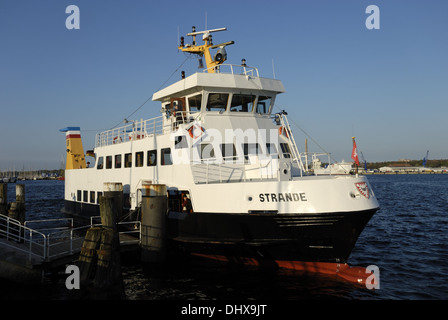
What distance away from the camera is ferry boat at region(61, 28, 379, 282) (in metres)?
10.5

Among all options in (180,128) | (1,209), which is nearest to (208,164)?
(180,128)

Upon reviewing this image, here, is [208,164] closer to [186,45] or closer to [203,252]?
[203,252]

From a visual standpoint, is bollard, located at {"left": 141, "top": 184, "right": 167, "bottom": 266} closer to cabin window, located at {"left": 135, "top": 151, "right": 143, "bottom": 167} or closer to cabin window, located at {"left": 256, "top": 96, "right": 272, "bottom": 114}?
cabin window, located at {"left": 135, "top": 151, "right": 143, "bottom": 167}

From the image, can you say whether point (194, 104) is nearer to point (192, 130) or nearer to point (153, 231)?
point (192, 130)

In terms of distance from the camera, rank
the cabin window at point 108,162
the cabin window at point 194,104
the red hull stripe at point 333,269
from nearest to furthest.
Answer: the red hull stripe at point 333,269
the cabin window at point 194,104
the cabin window at point 108,162

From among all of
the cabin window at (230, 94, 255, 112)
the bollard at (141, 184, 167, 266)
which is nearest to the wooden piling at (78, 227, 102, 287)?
the bollard at (141, 184, 167, 266)

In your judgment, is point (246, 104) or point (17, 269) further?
point (246, 104)

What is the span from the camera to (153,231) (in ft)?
40.4

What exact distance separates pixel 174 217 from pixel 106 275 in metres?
3.99

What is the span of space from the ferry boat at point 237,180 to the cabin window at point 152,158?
0.04 metres

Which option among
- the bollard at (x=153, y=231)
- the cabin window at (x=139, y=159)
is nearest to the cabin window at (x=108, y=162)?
the cabin window at (x=139, y=159)

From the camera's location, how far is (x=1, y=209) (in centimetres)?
1744

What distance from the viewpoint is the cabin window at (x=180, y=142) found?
1312cm

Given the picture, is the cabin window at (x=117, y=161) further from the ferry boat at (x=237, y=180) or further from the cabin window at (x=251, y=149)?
the cabin window at (x=251, y=149)
